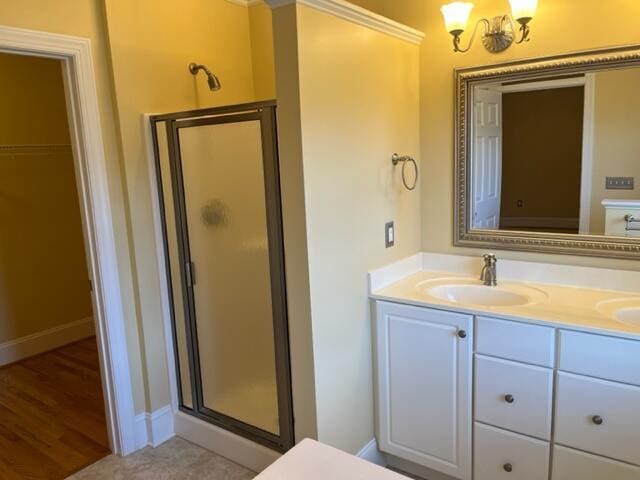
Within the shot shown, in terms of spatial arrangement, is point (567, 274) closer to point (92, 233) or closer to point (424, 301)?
point (424, 301)

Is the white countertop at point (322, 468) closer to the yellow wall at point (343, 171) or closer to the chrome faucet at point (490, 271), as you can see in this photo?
the yellow wall at point (343, 171)

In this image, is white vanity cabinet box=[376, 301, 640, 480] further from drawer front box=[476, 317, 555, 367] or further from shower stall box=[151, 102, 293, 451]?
shower stall box=[151, 102, 293, 451]

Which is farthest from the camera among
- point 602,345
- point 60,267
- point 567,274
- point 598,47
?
point 60,267

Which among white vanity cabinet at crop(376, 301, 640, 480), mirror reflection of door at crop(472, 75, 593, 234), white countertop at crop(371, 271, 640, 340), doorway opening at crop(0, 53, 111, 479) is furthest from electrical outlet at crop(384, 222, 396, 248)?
doorway opening at crop(0, 53, 111, 479)

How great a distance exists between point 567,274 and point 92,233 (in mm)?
2301

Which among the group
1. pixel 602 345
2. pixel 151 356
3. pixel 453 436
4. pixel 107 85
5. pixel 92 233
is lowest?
pixel 453 436

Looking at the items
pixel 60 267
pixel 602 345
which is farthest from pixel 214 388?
pixel 60 267

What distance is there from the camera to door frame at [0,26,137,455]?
2.24 meters

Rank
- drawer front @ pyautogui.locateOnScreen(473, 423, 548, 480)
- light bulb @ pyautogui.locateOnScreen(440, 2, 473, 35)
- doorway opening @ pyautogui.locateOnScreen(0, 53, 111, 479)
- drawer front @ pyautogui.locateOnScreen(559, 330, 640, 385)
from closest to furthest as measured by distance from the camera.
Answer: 1. drawer front @ pyautogui.locateOnScreen(559, 330, 640, 385)
2. drawer front @ pyautogui.locateOnScreen(473, 423, 548, 480)
3. light bulb @ pyautogui.locateOnScreen(440, 2, 473, 35)
4. doorway opening @ pyautogui.locateOnScreen(0, 53, 111, 479)

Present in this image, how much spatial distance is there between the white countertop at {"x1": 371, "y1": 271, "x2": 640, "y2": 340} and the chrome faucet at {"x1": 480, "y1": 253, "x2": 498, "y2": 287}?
3.0 inches

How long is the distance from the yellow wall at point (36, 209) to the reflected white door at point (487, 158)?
3407 millimetres

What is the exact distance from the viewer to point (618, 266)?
2.22 m

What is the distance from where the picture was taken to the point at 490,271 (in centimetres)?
243

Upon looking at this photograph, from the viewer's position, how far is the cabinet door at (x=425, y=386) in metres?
2.14
